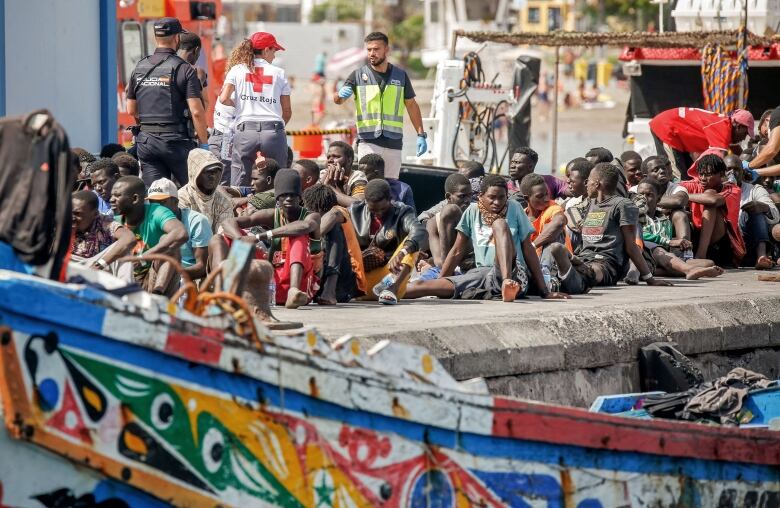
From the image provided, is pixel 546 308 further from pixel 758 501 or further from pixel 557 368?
pixel 758 501

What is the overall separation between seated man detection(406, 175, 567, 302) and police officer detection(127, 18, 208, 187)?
6.61 ft

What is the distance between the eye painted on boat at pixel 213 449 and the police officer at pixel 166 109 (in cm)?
475

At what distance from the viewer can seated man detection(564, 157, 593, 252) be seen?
392 inches

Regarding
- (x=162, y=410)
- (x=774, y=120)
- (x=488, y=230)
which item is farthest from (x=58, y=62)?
(x=162, y=410)

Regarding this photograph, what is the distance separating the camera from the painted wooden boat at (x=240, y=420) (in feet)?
17.1

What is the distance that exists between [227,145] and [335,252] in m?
2.98

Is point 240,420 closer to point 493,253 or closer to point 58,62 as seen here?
point 493,253

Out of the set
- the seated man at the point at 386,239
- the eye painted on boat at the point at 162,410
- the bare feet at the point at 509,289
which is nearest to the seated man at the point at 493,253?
the bare feet at the point at 509,289

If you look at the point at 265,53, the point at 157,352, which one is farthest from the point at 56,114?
the point at 157,352

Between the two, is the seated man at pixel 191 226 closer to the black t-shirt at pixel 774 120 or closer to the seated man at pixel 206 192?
the seated man at pixel 206 192

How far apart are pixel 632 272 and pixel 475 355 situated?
2950mm

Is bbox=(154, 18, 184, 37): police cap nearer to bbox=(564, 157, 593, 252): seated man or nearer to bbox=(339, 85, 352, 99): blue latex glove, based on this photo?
bbox=(339, 85, 352, 99): blue latex glove

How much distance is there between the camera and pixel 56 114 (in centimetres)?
1141

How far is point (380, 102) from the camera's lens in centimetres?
1114
